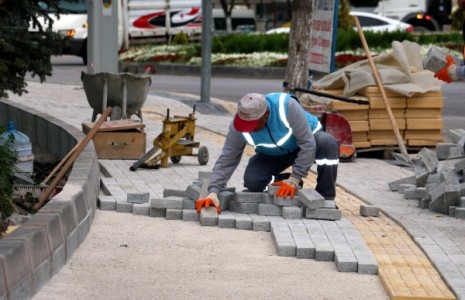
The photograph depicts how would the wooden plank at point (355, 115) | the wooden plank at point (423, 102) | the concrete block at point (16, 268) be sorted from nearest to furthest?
the concrete block at point (16, 268), the wooden plank at point (355, 115), the wooden plank at point (423, 102)

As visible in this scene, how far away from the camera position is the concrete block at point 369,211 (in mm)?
10039

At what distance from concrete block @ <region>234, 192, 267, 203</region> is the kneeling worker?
0.50 feet

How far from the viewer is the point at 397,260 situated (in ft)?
27.3

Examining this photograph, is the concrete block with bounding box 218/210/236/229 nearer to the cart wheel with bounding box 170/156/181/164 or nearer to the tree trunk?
the cart wheel with bounding box 170/156/181/164

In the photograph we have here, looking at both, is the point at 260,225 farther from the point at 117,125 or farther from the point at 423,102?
the point at 423,102

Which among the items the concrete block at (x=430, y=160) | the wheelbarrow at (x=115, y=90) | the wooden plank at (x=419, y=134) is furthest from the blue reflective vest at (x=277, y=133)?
the wooden plank at (x=419, y=134)

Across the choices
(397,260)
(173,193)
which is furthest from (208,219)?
(397,260)

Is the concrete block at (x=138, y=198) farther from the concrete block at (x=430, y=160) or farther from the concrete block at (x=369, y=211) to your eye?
the concrete block at (x=430, y=160)

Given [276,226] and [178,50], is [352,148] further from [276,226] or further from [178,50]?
[178,50]

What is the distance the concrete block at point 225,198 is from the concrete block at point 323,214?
25.5 inches

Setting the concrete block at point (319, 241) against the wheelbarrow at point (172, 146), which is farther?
the wheelbarrow at point (172, 146)

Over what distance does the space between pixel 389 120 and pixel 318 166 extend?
4.88 m

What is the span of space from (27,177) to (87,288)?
175 inches

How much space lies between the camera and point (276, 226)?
363 inches
